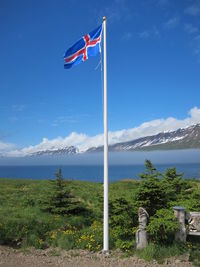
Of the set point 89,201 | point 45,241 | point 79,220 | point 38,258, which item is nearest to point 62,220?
point 79,220

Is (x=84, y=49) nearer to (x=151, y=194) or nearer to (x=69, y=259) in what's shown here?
(x=151, y=194)

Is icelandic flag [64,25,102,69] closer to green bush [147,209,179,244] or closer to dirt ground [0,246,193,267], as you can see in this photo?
green bush [147,209,179,244]

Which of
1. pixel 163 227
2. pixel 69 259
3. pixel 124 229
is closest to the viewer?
pixel 69 259

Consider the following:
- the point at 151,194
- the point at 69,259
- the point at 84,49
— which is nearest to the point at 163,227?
Answer: the point at 151,194

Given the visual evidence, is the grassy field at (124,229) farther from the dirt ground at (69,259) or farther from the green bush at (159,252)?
the dirt ground at (69,259)

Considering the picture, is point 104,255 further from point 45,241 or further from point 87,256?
point 45,241

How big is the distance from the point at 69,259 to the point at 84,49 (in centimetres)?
735

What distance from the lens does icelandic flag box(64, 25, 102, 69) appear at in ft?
28.6

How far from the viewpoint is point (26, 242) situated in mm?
8547

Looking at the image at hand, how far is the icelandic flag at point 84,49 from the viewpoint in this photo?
873 cm

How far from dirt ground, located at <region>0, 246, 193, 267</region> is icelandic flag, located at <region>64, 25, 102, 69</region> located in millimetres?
6774

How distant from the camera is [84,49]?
353 inches

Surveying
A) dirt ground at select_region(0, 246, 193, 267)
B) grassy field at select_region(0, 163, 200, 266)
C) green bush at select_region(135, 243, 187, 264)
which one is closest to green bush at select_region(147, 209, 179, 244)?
grassy field at select_region(0, 163, 200, 266)

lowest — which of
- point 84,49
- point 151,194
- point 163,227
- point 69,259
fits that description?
point 69,259
